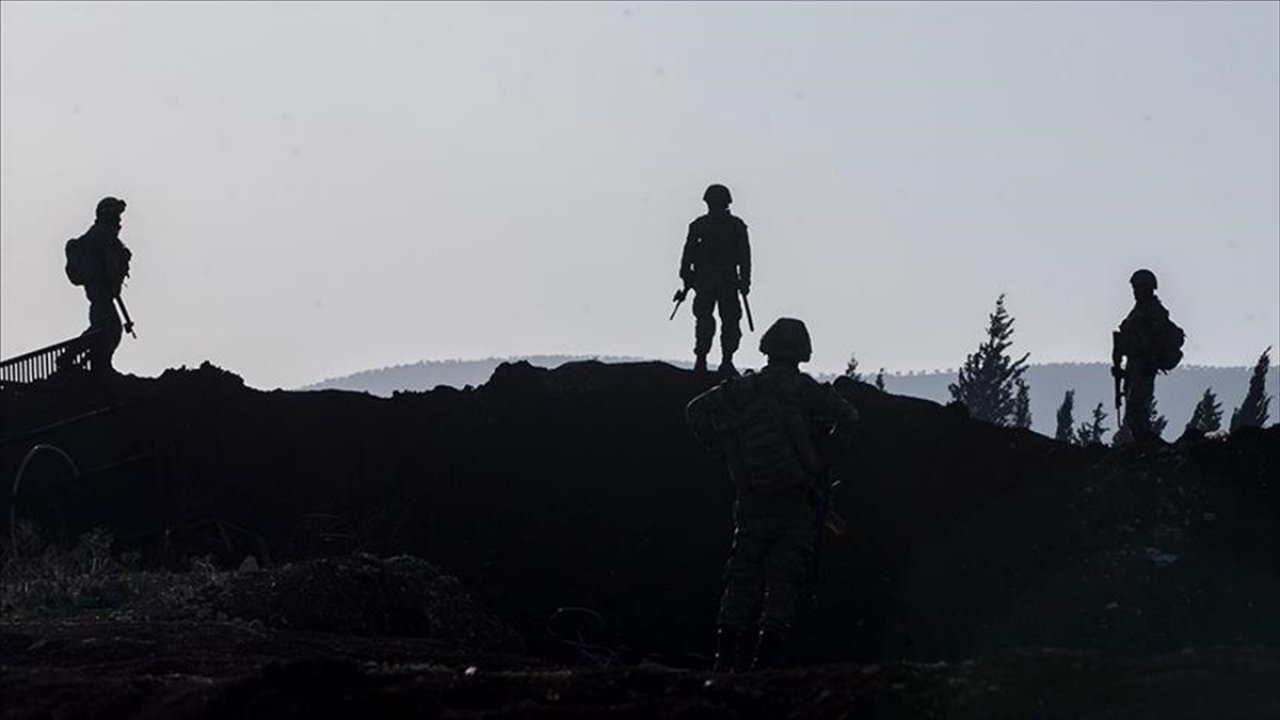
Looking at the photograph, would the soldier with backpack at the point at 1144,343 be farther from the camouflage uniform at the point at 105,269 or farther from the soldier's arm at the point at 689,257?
the camouflage uniform at the point at 105,269

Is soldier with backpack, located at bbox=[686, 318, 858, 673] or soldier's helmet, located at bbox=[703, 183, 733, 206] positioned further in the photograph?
soldier's helmet, located at bbox=[703, 183, 733, 206]

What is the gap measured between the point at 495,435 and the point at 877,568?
230 inches

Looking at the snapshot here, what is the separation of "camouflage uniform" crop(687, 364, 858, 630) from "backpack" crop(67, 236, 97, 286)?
11006 mm

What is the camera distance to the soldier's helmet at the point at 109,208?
23766 millimetres

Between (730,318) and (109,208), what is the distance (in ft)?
19.3

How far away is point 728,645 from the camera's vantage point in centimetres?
1441

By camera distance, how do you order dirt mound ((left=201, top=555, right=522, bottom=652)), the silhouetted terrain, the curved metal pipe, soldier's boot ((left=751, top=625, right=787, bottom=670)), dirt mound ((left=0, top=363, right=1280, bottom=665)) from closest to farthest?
soldier's boot ((left=751, top=625, right=787, bottom=670)) → dirt mound ((left=201, top=555, right=522, bottom=652)) → the silhouetted terrain → dirt mound ((left=0, top=363, right=1280, bottom=665)) → the curved metal pipe

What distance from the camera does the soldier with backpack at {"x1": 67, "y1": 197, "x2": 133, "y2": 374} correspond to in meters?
23.9

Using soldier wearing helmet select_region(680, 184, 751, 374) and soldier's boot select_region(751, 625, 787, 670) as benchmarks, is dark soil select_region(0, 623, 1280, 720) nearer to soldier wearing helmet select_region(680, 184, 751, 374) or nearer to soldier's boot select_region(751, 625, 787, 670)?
soldier's boot select_region(751, 625, 787, 670)

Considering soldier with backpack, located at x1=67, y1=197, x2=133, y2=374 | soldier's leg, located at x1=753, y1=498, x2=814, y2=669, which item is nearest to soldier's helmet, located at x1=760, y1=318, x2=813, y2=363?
soldier's leg, located at x1=753, y1=498, x2=814, y2=669

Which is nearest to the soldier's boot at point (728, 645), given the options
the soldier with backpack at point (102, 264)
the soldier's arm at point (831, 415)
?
the soldier's arm at point (831, 415)

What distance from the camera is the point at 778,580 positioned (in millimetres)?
14156

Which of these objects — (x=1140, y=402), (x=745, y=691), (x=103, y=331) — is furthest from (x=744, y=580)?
(x=103, y=331)

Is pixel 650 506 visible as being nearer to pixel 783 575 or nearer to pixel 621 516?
pixel 621 516
